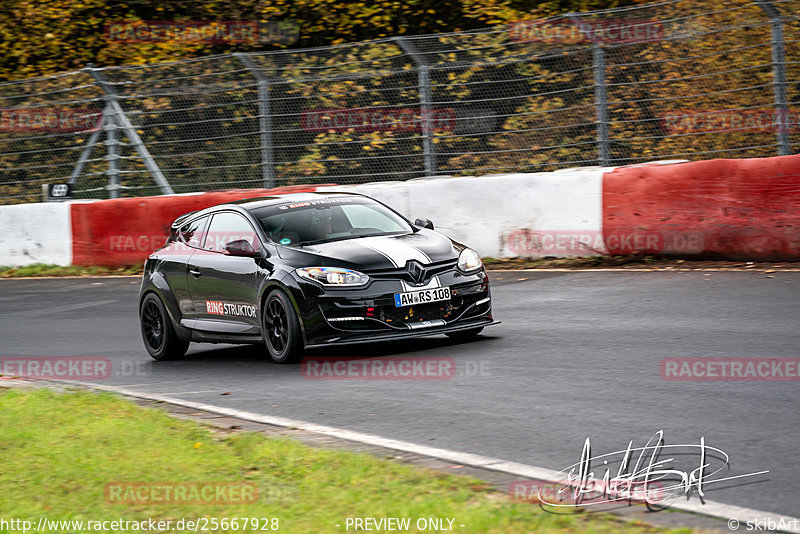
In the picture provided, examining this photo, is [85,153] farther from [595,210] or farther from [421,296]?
[421,296]

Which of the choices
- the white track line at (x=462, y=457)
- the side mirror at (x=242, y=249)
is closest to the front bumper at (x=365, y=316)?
the side mirror at (x=242, y=249)

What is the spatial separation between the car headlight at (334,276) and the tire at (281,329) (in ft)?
0.87

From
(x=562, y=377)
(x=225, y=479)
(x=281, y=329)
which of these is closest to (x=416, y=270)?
(x=281, y=329)

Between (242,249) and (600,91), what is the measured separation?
734 cm

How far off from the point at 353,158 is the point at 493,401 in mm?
10796

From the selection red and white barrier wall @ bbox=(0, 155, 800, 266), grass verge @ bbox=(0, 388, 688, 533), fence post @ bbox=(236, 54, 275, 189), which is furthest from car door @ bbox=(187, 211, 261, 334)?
fence post @ bbox=(236, 54, 275, 189)

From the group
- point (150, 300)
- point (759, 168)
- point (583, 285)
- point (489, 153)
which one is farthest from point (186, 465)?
point (489, 153)

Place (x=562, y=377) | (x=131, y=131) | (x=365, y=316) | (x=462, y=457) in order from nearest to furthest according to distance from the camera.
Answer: (x=462, y=457) < (x=562, y=377) < (x=365, y=316) < (x=131, y=131)

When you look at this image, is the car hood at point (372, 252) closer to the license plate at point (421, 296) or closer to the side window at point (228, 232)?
the license plate at point (421, 296)

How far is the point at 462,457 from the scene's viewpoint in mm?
6020

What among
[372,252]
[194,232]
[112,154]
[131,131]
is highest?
[131,131]

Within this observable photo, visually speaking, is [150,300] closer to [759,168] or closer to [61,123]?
[759,168]

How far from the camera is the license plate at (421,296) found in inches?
368

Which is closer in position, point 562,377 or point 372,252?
point 562,377
